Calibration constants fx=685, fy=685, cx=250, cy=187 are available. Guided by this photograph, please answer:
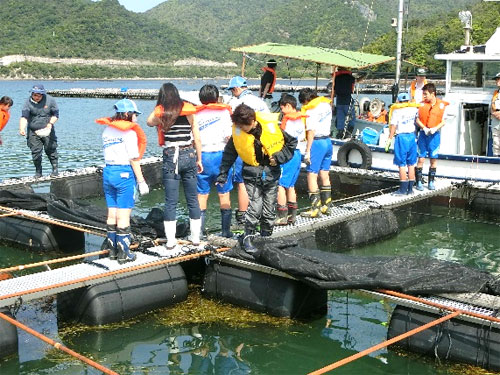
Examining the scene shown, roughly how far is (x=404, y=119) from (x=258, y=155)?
4.65m

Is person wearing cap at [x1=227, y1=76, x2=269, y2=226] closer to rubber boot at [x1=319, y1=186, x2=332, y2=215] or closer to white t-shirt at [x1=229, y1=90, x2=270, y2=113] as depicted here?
white t-shirt at [x1=229, y1=90, x2=270, y2=113]

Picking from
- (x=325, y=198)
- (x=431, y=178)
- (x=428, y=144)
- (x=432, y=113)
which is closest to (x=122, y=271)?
(x=325, y=198)

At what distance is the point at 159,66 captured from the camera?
541ft

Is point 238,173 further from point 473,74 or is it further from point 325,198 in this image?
point 473,74

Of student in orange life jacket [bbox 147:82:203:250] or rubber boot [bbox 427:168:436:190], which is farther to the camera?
rubber boot [bbox 427:168:436:190]

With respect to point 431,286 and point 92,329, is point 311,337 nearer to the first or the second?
point 431,286

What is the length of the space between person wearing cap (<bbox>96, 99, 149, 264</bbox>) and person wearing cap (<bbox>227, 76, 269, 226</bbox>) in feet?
5.63

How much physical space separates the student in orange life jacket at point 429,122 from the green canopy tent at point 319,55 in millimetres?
2974

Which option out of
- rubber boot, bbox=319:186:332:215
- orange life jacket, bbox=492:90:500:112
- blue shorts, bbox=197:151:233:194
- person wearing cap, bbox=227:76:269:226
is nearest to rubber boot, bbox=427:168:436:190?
orange life jacket, bbox=492:90:500:112

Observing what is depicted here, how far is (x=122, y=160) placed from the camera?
7.47m

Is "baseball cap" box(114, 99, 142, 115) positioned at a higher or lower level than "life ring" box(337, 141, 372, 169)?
higher

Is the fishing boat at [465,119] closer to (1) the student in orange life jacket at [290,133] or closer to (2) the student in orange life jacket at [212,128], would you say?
(1) the student in orange life jacket at [290,133]

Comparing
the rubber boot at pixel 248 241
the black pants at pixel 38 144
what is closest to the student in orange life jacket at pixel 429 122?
the rubber boot at pixel 248 241

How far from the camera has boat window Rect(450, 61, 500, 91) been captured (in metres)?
14.0
